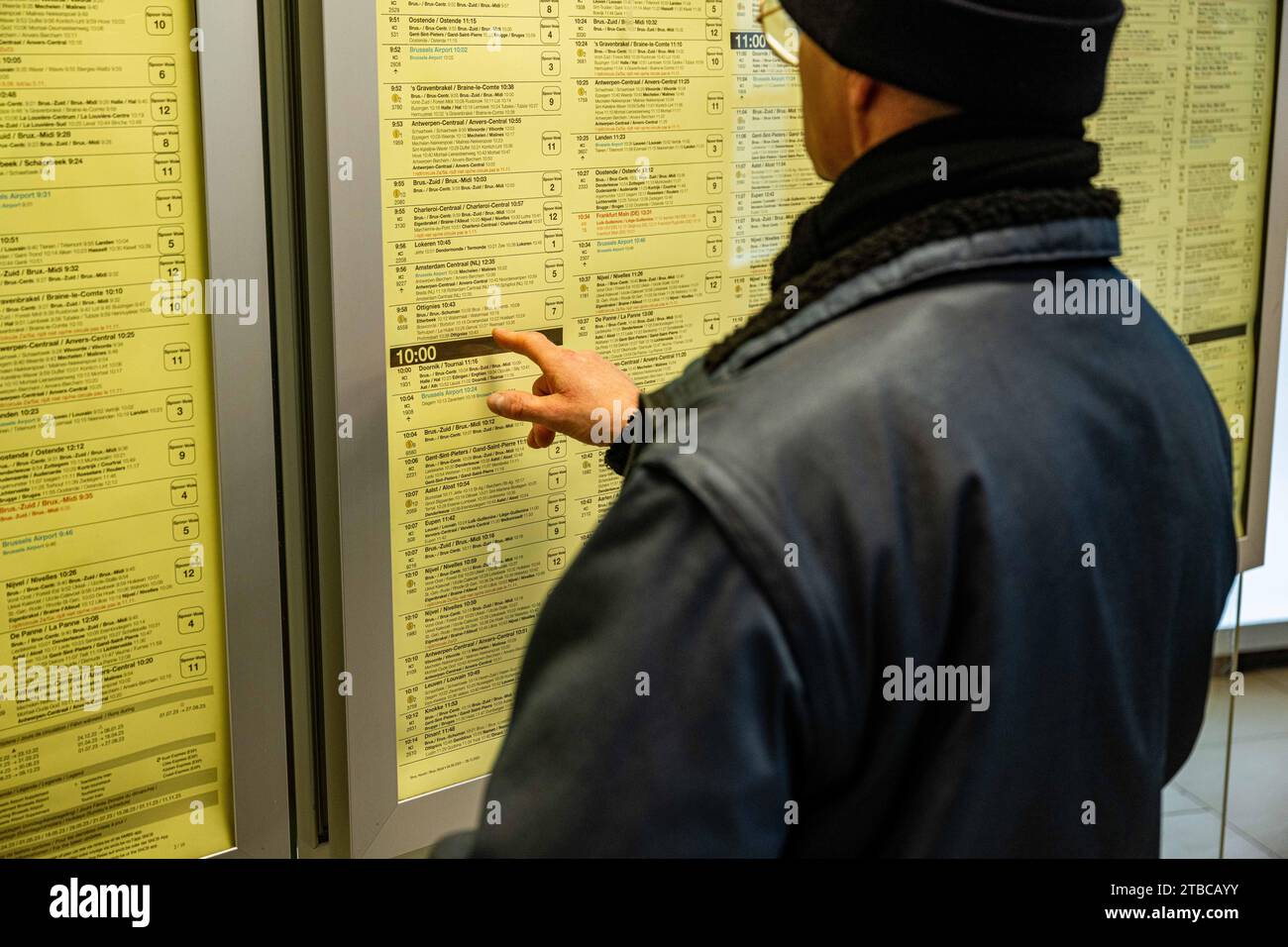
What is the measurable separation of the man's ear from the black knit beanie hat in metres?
0.02

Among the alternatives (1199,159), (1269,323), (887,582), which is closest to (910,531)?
(887,582)

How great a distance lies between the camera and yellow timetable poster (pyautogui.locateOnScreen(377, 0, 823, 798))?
52.7 inches

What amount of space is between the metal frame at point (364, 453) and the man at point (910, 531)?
1.70 feet

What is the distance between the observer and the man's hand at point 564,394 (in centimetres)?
139

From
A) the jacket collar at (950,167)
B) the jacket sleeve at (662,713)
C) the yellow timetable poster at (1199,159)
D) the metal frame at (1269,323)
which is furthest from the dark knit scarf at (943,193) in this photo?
the metal frame at (1269,323)

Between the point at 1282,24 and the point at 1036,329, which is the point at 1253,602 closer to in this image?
the point at 1282,24

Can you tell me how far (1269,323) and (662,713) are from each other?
190cm

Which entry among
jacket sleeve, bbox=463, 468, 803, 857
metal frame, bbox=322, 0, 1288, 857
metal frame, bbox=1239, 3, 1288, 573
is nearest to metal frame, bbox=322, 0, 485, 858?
metal frame, bbox=322, 0, 1288, 857

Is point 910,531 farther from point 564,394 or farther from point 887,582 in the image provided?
point 564,394

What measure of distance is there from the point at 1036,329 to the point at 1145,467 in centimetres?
13

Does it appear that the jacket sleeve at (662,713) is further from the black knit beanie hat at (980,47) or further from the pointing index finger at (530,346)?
the pointing index finger at (530,346)

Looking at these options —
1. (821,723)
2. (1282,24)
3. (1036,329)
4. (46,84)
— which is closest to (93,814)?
(46,84)

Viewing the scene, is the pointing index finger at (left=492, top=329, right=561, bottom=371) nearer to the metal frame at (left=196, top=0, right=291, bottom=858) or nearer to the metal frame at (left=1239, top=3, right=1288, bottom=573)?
the metal frame at (left=196, top=0, right=291, bottom=858)

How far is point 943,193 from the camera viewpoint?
84 cm
